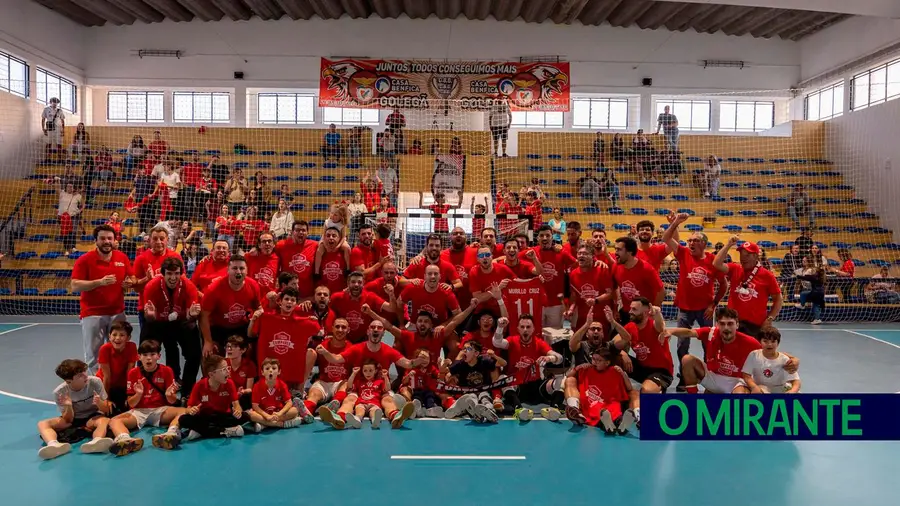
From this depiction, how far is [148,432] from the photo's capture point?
269 inches

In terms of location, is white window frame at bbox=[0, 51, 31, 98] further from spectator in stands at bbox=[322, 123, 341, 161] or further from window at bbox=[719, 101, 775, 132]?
window at bbox=[719, 101, 775, 132]

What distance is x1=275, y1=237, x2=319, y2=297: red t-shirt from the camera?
8.85 meters

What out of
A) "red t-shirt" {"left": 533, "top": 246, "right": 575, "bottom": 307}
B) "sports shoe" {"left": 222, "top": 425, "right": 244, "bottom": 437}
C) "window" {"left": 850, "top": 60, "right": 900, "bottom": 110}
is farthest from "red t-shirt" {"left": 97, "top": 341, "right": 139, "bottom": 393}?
"window" {"left": 850, "top": 60, "right": 900, "bottom": 110}

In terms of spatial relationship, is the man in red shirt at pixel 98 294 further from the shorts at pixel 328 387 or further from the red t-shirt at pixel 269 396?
the shorts at pixel 328 387

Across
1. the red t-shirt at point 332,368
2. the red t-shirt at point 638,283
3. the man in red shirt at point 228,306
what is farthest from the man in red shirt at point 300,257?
the red t-shirt at point 638,283

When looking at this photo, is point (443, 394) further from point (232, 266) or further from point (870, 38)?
point (870, 38)


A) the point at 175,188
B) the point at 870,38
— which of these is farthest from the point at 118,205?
the point at 870,38

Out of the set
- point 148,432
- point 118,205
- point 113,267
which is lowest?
point 148,432

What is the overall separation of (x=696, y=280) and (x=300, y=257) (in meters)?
5.46

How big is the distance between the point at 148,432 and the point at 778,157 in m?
23.8

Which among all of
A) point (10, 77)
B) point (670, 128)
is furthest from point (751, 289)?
point (10, 77)

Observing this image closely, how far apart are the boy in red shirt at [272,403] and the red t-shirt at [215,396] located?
0.92 ft

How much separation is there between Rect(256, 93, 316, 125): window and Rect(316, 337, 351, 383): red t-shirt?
19.2 meters

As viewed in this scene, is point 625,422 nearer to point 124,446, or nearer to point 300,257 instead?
point 300,257
